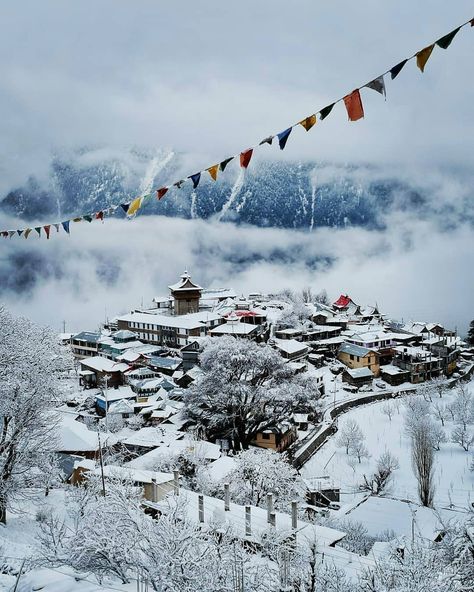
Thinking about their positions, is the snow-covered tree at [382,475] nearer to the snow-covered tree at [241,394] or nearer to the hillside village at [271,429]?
the hillside village at [271,429]

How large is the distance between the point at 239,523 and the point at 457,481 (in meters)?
15.8

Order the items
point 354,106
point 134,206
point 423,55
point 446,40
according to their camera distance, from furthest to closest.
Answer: point 134,206
point 354,106
point 423,55
point 446,40

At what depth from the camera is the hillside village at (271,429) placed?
48.5ft

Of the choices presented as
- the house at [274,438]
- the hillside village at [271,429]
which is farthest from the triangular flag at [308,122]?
the house at [274,438]

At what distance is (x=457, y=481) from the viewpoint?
25453mm

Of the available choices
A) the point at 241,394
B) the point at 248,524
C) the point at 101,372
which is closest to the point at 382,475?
the point at 241,394

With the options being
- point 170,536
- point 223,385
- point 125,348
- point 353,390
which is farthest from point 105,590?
point 125,348

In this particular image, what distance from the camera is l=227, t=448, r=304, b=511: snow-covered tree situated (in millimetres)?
19609

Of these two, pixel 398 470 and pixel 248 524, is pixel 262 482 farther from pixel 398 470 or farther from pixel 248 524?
pixel 398 470

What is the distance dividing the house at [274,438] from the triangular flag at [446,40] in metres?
25.0

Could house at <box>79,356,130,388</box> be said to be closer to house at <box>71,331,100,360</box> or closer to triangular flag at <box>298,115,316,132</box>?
house at <box>71,331,100,360</box>

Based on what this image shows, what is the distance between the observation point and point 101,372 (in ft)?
139

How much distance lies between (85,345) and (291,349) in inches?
840

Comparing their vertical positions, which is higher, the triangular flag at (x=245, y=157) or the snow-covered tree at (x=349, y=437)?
the triangular flag at (x=245, y=157)
